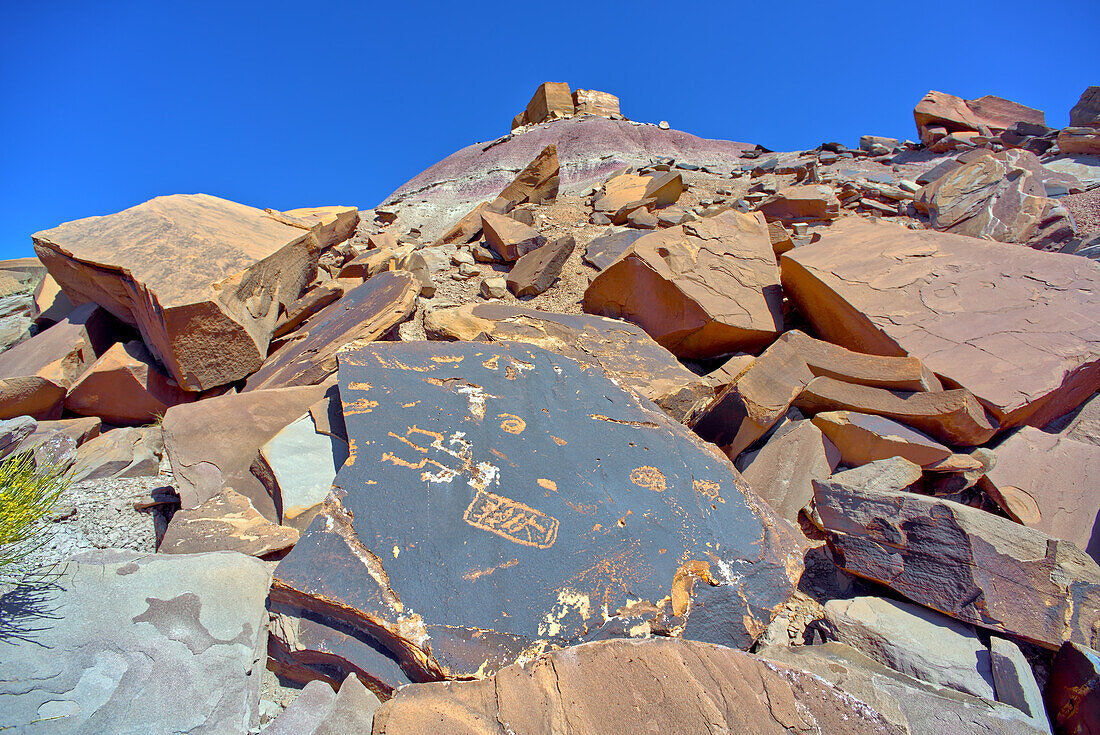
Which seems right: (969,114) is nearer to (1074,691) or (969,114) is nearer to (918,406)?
(918,406)

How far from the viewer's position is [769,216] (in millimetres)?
5766

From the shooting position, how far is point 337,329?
336 centimetres

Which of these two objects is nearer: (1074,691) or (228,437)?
(1074,691)

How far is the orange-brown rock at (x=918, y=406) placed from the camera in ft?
8.02

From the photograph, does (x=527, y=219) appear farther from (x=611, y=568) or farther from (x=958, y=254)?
(x=611, y=568)

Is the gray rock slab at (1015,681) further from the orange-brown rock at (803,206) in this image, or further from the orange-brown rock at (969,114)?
the orange-brown rock at (969,114)

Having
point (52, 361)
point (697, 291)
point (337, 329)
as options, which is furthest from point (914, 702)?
point (52, 361)

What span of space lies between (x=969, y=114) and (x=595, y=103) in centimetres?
879

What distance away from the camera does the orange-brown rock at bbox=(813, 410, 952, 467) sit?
235cm

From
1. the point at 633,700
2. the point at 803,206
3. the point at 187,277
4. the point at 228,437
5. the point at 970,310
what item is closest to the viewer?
the point at 633,700

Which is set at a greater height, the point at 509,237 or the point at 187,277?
the point at 509,237

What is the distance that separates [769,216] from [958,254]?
2605 millimetres

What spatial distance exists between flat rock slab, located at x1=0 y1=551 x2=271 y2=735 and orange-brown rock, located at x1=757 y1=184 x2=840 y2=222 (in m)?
5.83

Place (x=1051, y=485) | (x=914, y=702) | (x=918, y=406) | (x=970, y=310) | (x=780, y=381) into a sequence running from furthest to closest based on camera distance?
(x=970, y=310)
(x=780, y=381)
(x=918, y=406)
(x=1051, y=485)
(x=914, y=702)
